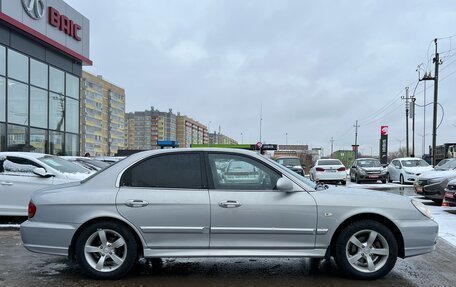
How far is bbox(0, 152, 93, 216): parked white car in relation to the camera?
29.4ft

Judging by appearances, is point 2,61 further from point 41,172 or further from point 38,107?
→ point 41,172

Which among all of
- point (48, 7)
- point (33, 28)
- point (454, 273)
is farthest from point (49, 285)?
point (48, 7)

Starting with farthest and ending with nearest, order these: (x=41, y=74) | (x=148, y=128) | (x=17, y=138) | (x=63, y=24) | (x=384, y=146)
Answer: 1. (x=148, y=128)
2. (x=384, y=146)
3. (x=63, y=24)
4. (x=41, y=74)
5. (x=17, y=138)

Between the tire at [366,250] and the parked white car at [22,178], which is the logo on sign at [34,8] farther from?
the tire at [366,250]

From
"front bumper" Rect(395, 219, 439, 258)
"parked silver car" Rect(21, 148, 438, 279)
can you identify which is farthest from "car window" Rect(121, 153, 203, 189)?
"front bumper" Rect(395, 219, 439, 258)

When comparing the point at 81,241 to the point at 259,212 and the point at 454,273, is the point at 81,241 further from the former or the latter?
the point at 454,273

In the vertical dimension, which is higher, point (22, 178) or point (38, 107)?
point (38, 107)

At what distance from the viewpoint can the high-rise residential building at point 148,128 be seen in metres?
135

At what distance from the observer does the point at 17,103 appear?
1933cm

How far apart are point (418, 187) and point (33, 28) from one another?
1707cm

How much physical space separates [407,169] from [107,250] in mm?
19844

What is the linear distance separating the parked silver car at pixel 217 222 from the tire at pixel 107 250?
1 centimetres

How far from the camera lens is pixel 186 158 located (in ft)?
17.6

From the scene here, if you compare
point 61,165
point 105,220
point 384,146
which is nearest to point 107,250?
point 105,220
